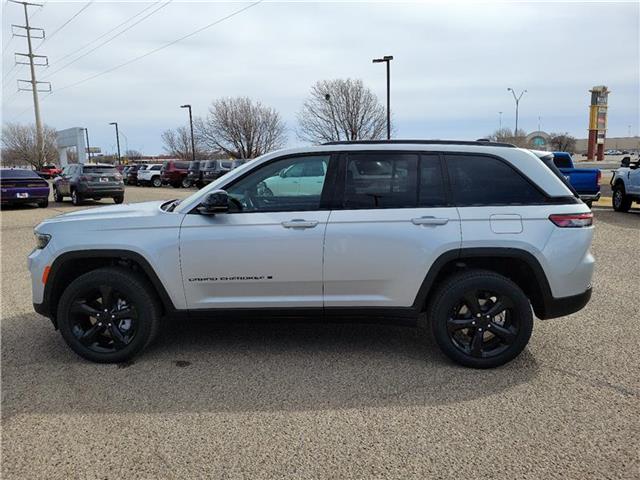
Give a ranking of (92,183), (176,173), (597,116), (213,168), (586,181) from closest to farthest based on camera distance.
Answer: (586,181) < (92,183) < (213,168) < (176,173) < (597,116)

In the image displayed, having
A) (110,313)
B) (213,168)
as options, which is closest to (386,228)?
(110,313)

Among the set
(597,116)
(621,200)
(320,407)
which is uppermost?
(597,116)

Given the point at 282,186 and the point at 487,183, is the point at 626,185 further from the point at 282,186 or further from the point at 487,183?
the point at 282,186

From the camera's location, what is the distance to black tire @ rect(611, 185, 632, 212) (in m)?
14.2

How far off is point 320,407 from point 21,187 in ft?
59.4

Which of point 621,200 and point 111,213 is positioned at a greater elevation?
point 111,213

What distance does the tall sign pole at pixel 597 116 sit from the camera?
6812cm

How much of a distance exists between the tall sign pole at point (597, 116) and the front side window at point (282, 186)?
75990 millimetres

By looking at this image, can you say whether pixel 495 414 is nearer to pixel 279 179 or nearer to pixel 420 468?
pixel 420 468

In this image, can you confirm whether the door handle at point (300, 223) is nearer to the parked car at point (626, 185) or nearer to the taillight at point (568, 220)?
the taillight at point (568, 220)

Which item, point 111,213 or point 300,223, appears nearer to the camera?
point 300,223

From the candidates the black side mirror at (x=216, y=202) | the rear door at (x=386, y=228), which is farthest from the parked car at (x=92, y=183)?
the rear door at (x=386, y=228)

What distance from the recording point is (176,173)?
3503 centimetres

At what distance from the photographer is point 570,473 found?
8.75 feet
